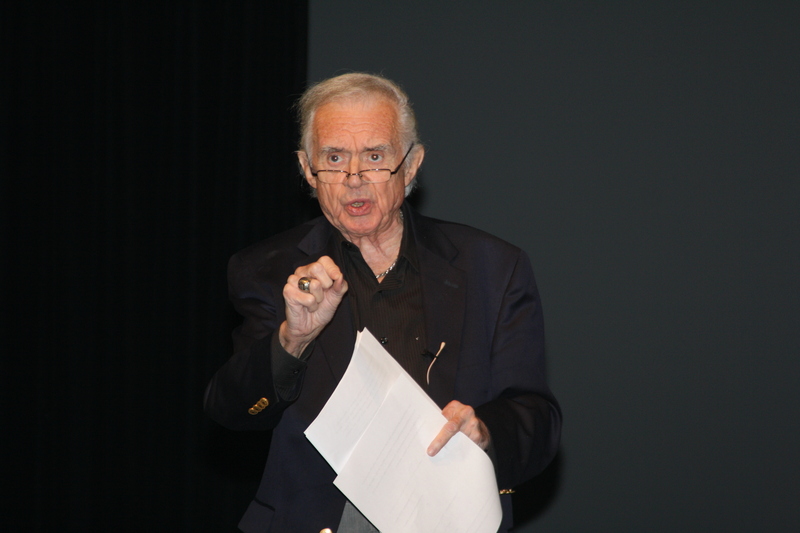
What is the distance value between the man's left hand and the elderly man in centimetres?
1

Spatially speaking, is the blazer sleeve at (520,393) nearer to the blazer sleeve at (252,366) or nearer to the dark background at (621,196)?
the blazer sleeve at (252,366)

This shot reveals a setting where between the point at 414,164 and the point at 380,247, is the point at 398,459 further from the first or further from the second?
the point at 414,164

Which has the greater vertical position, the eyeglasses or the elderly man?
the eyeglasses

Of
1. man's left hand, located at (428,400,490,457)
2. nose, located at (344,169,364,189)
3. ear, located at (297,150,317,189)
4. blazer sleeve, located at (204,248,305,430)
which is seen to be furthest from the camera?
ear, located at (297,150,317,189)

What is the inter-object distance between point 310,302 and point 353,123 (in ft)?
1.91

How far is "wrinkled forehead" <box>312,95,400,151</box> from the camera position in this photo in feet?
6.25

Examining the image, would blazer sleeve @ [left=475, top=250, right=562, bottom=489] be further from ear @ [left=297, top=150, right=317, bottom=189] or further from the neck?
ear @ [left=297, top=150, right=317, bottom=189]

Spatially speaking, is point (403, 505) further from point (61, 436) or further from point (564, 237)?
point (564, 237)

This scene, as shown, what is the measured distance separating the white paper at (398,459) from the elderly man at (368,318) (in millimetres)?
113

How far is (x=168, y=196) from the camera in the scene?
3.70 meters

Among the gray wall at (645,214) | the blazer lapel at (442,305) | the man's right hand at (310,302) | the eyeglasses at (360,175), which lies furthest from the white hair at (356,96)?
the gray wall at (645,214)

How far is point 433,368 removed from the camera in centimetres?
178

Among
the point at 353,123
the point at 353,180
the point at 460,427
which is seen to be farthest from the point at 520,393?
the point at 353,123

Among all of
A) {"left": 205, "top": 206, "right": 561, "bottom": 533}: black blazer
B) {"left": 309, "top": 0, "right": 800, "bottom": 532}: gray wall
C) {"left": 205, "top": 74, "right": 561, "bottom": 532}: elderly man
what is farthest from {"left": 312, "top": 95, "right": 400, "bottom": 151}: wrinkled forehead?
{"left": 309, "top": 0, "right": 800, "bottom": 532}: gray wall
